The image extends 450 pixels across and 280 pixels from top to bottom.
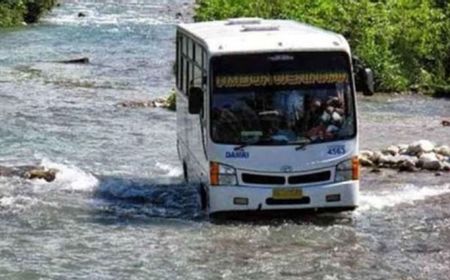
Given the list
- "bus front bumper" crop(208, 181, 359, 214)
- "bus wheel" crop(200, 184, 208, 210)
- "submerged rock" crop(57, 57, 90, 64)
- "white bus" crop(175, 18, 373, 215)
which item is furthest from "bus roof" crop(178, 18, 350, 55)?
"submerged rock" crop(57, 57, 90, 64)

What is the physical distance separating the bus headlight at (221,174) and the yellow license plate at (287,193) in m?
0.62

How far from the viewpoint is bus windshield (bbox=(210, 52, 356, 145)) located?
1728 centimetres

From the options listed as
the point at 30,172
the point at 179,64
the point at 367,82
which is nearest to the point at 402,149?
the point at 179,64

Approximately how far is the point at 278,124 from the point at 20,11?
50600 millimetres

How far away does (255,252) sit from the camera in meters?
16.2

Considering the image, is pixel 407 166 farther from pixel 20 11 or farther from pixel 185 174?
pixel 20 11

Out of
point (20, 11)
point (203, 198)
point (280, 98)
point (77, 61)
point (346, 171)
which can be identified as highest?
point (280, 98)

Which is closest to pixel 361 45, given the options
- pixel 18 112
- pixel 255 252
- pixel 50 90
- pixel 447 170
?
pixel 50 90

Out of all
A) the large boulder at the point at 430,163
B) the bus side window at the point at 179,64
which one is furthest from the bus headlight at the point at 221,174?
the large boulder at the point at 430,163

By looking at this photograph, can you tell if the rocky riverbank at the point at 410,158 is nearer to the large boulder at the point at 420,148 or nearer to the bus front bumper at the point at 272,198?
the large boulder at the point at 420,148

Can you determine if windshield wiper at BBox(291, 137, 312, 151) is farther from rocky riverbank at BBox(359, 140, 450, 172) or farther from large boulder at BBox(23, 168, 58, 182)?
rocky riverbank at BBox(359, 140, 450, 172)

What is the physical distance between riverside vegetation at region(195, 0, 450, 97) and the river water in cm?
216

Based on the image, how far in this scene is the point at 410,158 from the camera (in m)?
24.2

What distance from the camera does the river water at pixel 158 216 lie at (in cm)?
1567
